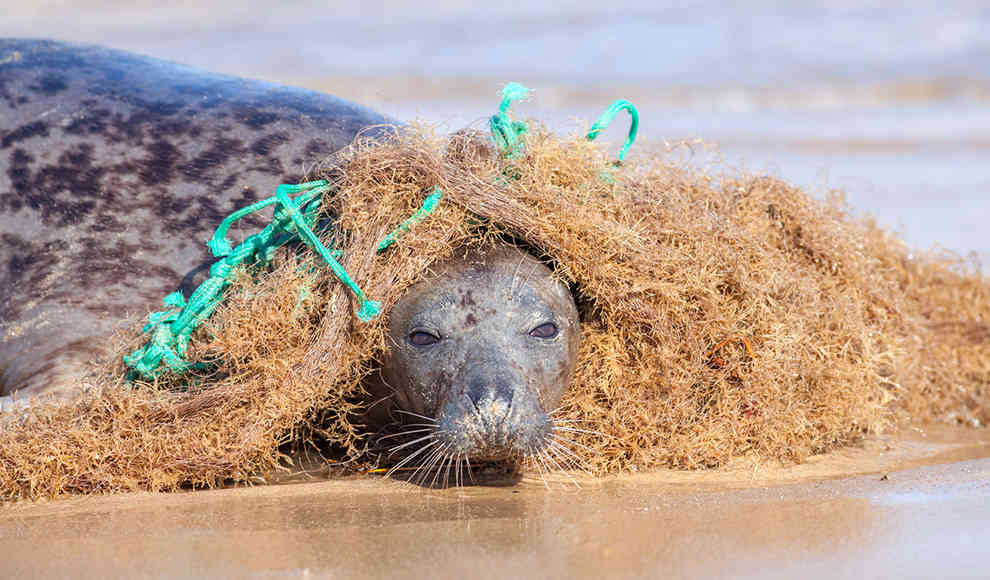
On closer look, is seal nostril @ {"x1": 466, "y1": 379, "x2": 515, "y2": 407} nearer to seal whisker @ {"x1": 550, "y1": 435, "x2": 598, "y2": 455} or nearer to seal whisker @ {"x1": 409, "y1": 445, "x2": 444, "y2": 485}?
seal whisker @ {"x1": 409, "y1": 445, "x2": 444, "y2": 485}

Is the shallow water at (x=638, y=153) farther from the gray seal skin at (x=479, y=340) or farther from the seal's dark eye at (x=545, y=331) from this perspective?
the seal's dark eye at (x=545, y=331)

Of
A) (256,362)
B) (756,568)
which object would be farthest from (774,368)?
(256,362)

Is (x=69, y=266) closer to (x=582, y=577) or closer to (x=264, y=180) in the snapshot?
(x=264, y=180)

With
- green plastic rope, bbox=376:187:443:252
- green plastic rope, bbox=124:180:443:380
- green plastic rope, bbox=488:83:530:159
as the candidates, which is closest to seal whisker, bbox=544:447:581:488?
green plastic rope, bbox=124:180:443:380

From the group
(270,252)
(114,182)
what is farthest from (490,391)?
(114,182)

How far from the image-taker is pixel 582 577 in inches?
91.6

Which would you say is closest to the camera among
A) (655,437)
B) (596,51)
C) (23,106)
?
(655,437)

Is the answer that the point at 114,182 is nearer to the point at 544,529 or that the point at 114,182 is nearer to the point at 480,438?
the point at 480,438

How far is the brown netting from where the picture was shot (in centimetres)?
304

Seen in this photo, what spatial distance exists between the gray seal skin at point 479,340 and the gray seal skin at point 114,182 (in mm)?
1006

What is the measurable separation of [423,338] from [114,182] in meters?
1.76

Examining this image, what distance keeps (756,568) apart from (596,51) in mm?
14993

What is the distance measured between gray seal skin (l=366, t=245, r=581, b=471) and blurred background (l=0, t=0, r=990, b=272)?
4100 millimetres

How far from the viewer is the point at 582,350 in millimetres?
3314
